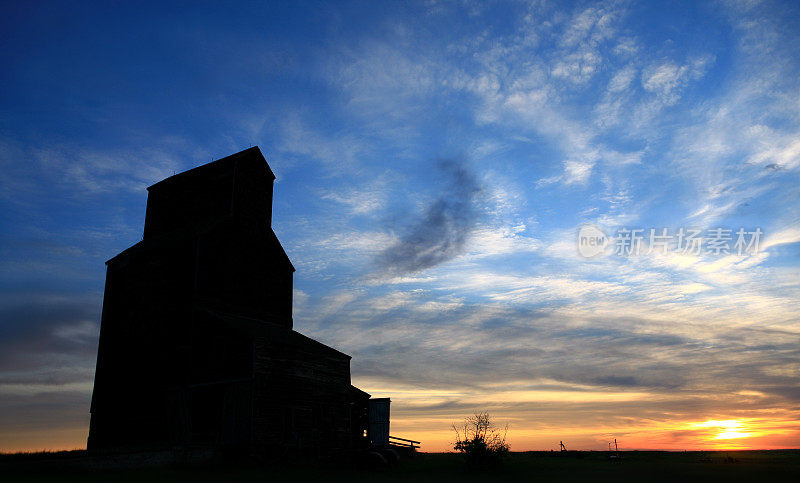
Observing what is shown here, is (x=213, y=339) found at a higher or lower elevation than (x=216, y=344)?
higher

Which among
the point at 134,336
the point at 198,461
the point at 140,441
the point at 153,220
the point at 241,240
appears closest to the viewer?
the point at 198,461

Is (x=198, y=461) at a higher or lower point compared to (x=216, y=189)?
lower

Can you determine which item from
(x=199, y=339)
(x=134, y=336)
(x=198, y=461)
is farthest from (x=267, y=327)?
(x=198, y=461)

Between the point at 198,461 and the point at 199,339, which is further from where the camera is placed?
the point at 199,339

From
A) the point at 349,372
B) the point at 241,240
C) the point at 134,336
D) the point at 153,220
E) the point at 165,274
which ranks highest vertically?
the point at 153,220

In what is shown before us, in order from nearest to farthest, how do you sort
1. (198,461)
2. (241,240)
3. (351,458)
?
(198,461) → (351,458) → (241,240)

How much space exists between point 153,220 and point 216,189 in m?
6.27

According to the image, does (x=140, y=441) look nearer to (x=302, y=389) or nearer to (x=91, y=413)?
(x=91, y=413)

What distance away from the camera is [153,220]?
1599 inches

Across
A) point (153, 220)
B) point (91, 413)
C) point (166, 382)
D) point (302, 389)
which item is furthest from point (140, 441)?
point (153, 220)

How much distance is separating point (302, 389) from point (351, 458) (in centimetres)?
525

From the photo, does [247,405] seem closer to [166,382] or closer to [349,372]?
[166,382]

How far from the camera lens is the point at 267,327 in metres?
36.2

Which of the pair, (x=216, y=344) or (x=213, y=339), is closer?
(x=216, y=344)
